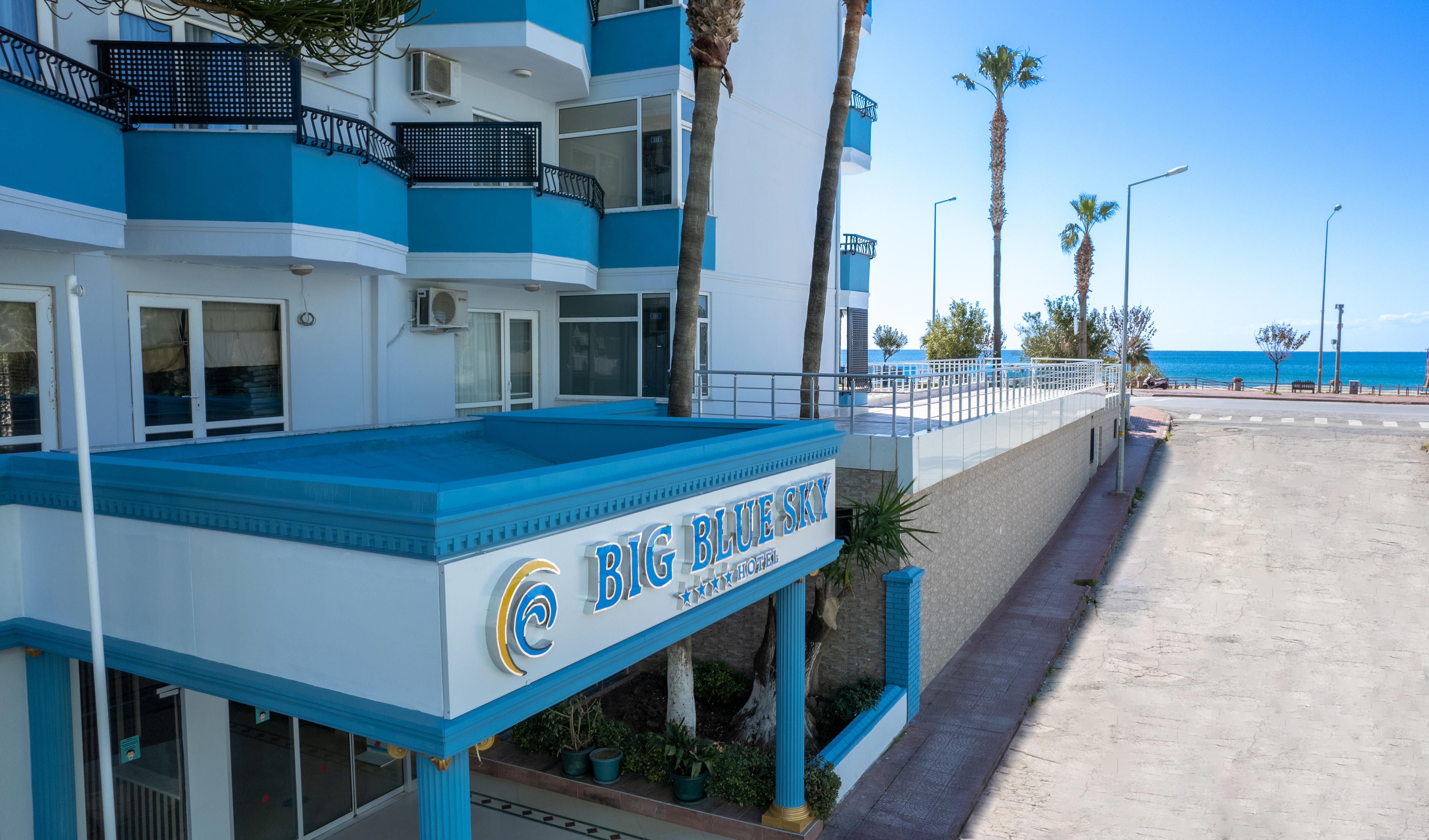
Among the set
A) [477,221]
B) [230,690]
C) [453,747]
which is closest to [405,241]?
[477,221]

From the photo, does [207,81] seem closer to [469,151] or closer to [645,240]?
Result: [469,151]

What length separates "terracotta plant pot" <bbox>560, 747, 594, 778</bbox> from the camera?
1166 cm

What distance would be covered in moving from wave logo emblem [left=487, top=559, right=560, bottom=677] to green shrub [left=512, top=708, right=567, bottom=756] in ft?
22.9

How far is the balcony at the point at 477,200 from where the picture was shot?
45.7 ft

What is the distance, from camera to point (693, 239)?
12.3 meters

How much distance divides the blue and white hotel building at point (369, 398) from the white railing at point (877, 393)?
772 mm

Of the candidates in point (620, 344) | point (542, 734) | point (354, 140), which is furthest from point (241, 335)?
point (620, 344)

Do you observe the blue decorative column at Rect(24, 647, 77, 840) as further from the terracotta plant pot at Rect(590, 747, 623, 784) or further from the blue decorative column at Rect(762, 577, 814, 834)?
the blue decorative column at Rect(762, 577, 814, 834)

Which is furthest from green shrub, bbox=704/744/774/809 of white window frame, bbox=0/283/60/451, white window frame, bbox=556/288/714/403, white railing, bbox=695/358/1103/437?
white window frame, bbox=0/283/60/451

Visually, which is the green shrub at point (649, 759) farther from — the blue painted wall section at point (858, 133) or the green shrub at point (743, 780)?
the blue painted wall section at point (858, 133)

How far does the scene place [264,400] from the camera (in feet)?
40.3

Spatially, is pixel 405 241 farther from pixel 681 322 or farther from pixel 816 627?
pixel 816 627

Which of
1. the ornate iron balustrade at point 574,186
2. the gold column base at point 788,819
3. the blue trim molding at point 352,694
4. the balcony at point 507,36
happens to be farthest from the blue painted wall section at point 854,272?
the blue trim molding at point 352,694

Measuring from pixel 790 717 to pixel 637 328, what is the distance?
341 inches
